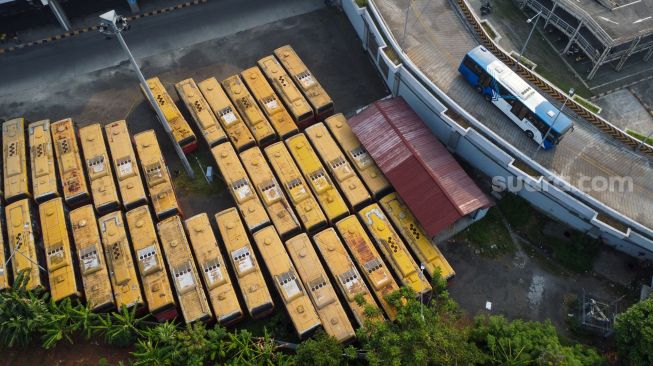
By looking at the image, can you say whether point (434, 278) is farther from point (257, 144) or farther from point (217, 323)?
point (257, 144)

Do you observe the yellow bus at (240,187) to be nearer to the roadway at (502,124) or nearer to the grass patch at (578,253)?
the roadway at (502,124)

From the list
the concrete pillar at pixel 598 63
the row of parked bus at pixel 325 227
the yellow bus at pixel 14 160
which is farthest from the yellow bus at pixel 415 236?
the yellow bus at pixel 14 160

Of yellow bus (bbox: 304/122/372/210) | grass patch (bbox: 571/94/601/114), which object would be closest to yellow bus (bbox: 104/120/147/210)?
yellow bus (bbox: 304/122/372/210)

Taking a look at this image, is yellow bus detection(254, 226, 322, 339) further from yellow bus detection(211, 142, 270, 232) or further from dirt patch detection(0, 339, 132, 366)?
dirt patch detection(0, 339, 132, 366)

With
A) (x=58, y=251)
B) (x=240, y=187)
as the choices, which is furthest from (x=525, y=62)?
(x=58, y=251)

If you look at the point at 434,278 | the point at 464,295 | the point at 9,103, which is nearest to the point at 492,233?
the point at 464,295

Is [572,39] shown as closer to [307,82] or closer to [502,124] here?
[502,124]
